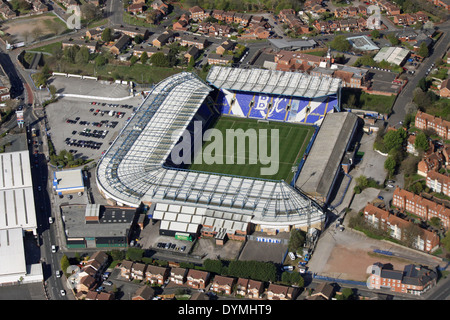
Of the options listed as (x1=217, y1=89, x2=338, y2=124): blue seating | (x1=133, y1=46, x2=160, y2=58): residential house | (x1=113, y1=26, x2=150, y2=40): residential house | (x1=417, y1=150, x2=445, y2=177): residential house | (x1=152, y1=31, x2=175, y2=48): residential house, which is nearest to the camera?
(x1=417, y1=150, x2=445, y2=177): residential house

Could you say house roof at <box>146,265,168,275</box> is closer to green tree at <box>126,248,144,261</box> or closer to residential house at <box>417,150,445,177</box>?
green tree at <box>126,248,144,261</box>

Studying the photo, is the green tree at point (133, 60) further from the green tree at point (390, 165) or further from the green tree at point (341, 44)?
the green tree at point (390, 165)

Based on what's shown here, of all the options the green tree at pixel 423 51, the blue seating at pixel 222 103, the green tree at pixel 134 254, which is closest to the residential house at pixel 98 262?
the green tree at pixel 134 254

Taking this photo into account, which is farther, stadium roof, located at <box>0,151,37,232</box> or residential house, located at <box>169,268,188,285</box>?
stadium roof, located at <box>0,151,37,232</box>

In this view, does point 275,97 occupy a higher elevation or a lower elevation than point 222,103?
higher

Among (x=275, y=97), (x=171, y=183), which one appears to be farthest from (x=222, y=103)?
(x=171, y=183)

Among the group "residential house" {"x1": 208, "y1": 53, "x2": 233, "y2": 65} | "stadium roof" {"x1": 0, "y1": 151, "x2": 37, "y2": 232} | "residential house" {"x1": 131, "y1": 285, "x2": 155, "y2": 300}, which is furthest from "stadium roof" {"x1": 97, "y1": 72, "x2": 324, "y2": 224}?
"residential house" {"x1": 208, "y1": 53, "x2": 233, "y2": 65}

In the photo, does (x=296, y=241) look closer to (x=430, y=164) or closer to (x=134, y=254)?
(x=134, y=254)
